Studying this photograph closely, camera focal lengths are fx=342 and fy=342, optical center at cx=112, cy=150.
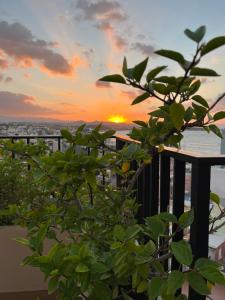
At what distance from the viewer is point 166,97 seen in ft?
3.26

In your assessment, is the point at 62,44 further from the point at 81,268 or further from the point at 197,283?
the point at 197,283

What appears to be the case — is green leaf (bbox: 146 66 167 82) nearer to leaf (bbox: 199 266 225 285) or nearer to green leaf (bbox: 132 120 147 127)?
green leaf (bbox: 132 120 147 127)

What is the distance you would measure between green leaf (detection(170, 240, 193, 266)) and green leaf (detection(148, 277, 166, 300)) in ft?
0.29

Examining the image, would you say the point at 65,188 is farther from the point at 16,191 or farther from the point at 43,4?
the point at 43,4

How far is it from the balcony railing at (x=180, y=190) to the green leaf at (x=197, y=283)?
11.3 inches

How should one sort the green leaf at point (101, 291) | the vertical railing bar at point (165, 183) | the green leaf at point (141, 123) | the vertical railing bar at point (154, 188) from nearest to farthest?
1. the green leaf at point (101, 291)
2. the green leaf at point (141, 123)
3. the vertical railing bar at point (165, 183)
4. the vertical railing bar at point (154, 188)

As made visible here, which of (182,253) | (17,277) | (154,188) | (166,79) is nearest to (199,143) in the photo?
(154,188)

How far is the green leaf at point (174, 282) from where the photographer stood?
81 centimetres

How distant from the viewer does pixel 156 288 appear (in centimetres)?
86

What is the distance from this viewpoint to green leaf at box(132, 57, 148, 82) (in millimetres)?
851

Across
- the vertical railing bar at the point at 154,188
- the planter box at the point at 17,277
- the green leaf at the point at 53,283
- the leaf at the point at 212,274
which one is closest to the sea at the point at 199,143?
the vertical railing bar at the point at 154,188

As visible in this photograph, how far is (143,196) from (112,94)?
92 centimetres

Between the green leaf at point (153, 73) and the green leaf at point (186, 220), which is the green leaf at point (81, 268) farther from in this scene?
the green leaf at point (153, 73)

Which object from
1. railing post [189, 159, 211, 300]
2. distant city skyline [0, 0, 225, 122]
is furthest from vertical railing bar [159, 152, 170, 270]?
distant city skyline [0, 0, 225, 122]
